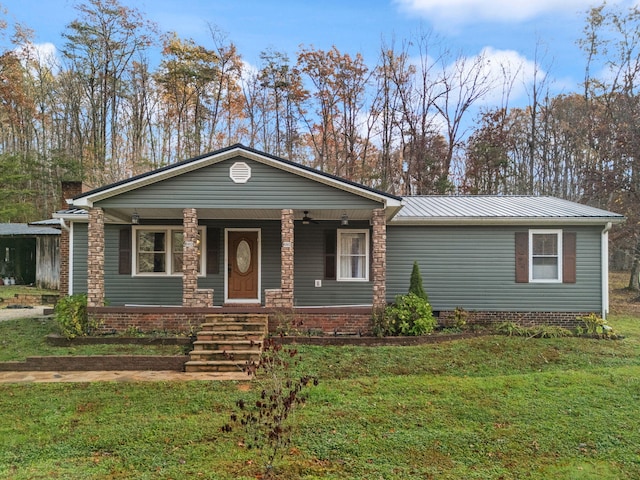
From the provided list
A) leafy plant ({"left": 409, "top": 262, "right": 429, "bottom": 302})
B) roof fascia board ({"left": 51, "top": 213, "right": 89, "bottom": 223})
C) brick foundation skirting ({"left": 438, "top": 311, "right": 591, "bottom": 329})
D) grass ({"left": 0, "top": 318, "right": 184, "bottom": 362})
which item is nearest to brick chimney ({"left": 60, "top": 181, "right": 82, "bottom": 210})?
roof fascia board ({"left": 51, "top": 213, "right": 89, "bottom": 223})

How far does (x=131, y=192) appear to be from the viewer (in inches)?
391

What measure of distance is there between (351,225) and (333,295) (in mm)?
2009

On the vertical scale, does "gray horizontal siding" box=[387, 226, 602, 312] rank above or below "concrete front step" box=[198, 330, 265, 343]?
above

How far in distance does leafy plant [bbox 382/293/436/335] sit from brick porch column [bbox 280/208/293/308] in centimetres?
225

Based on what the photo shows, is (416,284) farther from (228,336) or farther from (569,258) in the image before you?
(228,336)

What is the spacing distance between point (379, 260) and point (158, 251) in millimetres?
6180

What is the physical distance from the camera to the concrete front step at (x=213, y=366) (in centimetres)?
755

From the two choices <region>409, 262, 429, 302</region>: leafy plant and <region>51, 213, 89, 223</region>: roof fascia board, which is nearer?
<region>409, 262, 429, 302</region>: leafy plant

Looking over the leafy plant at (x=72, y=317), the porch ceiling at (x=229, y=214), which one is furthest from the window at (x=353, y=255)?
the leafy plant at (x=72, y=317)

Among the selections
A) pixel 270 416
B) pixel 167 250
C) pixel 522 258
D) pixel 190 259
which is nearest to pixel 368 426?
pixel 270 416

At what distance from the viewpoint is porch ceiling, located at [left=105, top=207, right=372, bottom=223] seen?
34.3 ft

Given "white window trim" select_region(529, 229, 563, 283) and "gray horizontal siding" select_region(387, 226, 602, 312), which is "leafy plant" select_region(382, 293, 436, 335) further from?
"white window trim" select_region(529, 229, 563, 283)

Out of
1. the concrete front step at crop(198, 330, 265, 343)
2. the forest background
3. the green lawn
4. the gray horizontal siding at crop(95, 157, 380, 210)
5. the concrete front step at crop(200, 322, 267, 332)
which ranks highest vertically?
the forest background

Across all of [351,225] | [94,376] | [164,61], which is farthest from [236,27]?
[94,376]
